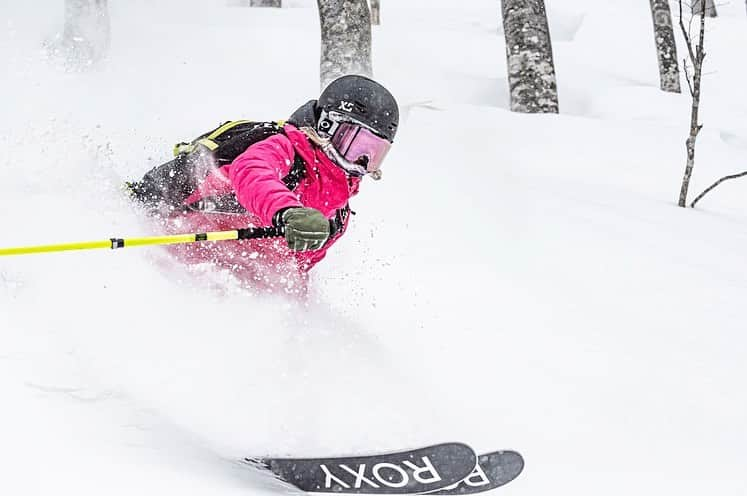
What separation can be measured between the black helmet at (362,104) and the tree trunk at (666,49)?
8.81 metres

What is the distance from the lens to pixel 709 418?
2918mm

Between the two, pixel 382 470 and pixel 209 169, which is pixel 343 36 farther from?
pixel 382 470

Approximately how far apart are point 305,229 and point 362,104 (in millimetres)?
803

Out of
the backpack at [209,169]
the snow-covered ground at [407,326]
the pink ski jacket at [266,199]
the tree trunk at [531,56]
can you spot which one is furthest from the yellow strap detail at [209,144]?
the tree trunk at [531,56]

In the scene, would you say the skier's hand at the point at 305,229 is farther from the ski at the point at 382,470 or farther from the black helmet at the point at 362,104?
the ski at the point at 382,470

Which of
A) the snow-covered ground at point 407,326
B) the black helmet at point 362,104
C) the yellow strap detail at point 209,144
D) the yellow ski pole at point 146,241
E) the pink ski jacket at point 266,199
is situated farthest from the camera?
the yellow strap detail at point 209,144

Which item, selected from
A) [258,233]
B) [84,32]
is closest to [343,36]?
[84,32]

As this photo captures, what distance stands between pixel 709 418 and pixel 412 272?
1.71m

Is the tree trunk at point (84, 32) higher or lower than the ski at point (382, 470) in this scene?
higher

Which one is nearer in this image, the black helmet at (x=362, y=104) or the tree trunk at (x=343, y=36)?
the black helmet at (x=362, y=104)

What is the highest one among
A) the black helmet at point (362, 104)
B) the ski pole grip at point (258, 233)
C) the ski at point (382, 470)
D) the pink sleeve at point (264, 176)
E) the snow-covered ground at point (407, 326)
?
the black helmet at point (362, 104)

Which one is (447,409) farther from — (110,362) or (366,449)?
(110,362)

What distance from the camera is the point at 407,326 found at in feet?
12.3

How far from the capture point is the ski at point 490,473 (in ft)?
9.17
